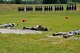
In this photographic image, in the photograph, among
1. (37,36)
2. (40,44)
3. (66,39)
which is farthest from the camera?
(37,36)

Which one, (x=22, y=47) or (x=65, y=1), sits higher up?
(x=22, y=47)

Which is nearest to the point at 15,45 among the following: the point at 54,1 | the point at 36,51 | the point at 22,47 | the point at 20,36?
the point at 22,47

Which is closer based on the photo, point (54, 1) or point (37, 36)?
point (37, 36)

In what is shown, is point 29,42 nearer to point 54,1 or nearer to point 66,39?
point 66,39

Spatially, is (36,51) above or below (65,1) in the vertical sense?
above

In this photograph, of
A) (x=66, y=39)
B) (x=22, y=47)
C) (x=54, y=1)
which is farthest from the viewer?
(x=54, y=1)

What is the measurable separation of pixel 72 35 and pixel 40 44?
4.52 m

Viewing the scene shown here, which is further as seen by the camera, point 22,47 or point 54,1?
point 54,1

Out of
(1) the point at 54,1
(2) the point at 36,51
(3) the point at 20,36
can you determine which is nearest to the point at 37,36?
(3) the point at 20,36

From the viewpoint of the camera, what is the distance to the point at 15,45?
24.4 metres

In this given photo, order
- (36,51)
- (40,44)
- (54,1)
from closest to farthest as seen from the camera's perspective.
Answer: (36,51) < (40,44) < (54,1)

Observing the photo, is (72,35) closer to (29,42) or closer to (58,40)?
(58,40)

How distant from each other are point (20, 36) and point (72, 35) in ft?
14.7

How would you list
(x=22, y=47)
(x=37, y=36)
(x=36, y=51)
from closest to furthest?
1. (x=36, y=51)
2. (x=22, y=47)
3. (x=37, y=36)
